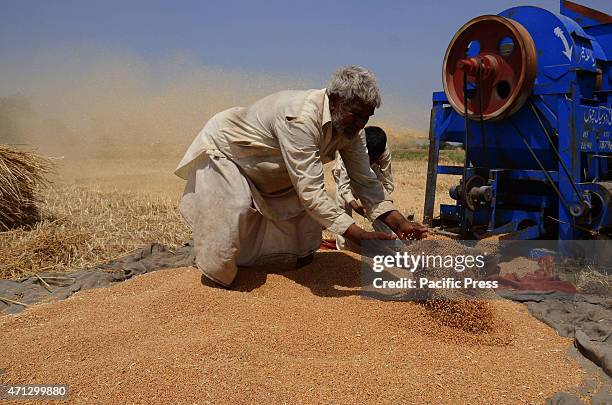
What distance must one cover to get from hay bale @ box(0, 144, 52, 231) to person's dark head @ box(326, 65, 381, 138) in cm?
377

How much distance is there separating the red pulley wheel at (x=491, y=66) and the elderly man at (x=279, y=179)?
1.68 meters

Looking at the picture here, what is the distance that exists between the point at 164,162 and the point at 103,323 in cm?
1474

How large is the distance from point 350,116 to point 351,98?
124 mm

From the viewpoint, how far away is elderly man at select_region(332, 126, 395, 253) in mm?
4824

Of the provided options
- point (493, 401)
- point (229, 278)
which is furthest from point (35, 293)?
point (493, 401)

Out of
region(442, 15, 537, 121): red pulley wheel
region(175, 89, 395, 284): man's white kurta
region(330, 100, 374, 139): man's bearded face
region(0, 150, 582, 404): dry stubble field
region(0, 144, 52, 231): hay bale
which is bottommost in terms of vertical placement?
region(0, 150, 582, 404): dry stubble field

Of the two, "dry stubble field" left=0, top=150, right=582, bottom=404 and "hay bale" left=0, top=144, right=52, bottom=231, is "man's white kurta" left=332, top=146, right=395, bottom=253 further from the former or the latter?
"hay bale" left=0, top=144, right=52, bottom=231

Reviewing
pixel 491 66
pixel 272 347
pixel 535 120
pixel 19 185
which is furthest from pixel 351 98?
pixel 19 185

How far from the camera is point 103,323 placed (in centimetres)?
325

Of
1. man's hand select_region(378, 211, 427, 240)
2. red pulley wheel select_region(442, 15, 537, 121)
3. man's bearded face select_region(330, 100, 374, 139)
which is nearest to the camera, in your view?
man's bearded face select_region(330, 100, 374, 139)

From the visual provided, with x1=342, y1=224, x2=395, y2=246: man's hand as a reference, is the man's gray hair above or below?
above

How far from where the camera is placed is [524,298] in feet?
12.2

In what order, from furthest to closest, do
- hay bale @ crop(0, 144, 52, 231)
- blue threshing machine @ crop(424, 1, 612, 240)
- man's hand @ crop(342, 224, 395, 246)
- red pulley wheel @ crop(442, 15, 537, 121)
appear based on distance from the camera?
hay bale @ crop(0, 144, 52, 231) < red pulley wheel @ crop(442, 15, 537, 121) < blue threshing machine @ crop(424, 1, 612, 240) < man's hand @ crop(342, 224, 395, 246)

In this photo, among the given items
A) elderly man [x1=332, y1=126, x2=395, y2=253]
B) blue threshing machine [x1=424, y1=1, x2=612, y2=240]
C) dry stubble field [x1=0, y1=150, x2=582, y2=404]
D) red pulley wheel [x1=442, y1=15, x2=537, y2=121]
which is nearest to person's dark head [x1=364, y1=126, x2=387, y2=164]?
elderly man [x1=332, y1=126, x2=395, y2=253]
